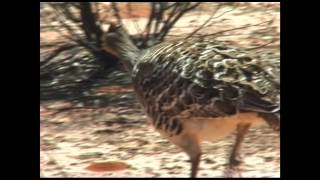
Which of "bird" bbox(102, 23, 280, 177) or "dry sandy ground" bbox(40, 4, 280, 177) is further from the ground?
"bird" bbox(102, 23, 280, 177)

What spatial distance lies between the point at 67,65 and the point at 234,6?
5.11 ft

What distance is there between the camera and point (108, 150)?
457 cm

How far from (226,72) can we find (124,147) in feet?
4.02

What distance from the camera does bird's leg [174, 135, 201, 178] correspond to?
12.3ft

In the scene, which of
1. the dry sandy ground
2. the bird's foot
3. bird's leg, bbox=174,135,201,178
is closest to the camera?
bird's leg, bbox=174,135,201,178

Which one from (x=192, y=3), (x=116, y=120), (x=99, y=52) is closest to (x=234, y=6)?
(x=192, y=3)

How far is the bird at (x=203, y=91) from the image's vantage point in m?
3.49

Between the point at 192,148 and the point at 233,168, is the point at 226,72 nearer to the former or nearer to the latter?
the point at 192,148

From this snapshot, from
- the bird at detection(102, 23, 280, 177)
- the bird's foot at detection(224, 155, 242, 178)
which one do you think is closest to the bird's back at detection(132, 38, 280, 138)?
the bird at detection(102, 23, 280, 177)

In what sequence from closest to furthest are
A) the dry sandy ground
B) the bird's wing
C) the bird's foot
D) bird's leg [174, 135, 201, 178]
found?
the bird's wing → bird's leg [174, 135, 201, 178] → the bird's foot → the dry sandy ground

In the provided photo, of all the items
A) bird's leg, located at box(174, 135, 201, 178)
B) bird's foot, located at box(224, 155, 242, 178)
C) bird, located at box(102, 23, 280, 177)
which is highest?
bird, located at box(102, 23, 280, 177)

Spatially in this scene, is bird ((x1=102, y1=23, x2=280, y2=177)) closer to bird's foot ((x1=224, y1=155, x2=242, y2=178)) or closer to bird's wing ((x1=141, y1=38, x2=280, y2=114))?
bird's wing ((x1=141, y1=38, x2=280, y2=114))

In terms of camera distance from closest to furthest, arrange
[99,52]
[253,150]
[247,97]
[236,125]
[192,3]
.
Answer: [247,97] < [236,125] < [253,150] < [99,52] < [192,3]
